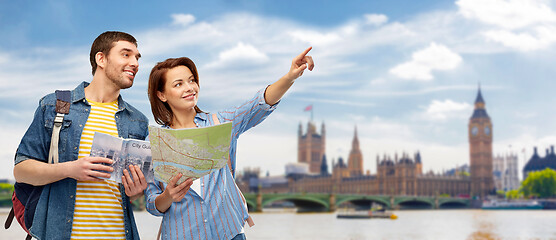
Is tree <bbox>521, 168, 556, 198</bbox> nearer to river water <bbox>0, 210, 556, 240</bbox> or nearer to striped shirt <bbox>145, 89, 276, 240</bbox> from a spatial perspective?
river water <bbox>0, 210, 556, 240</bbox>

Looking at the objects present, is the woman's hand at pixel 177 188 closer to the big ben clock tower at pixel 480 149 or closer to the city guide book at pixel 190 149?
the city guide book at pixel 190 149

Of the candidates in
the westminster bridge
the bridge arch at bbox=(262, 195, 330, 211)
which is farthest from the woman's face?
the bridge arch at bbox=(262, 195, 330, 211)

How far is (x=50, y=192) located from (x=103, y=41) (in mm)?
572

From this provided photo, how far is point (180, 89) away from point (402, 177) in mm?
78162

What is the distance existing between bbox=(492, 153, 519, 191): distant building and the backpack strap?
111568mm

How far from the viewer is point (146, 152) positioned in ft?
6.48

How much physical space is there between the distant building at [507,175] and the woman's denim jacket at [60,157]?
11155cm

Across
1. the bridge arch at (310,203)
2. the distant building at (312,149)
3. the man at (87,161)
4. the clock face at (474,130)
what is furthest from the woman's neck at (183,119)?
the distant building at (312,149)

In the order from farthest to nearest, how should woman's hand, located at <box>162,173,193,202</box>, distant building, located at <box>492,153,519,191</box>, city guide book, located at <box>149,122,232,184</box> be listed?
distant building, located at <box>492,153,519,191</box> → woman's hand, located at <box>162,173,193,202</box> → city guide book, located at <box>149,122,232,184</box>

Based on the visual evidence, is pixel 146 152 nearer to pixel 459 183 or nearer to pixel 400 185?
pixel 400 185

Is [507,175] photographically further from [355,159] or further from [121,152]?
[121,152]

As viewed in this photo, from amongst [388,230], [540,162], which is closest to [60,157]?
[388,230]

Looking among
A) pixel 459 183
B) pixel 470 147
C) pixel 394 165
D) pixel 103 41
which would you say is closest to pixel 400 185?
pixel 394 165

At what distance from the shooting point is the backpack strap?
6.84 ft
